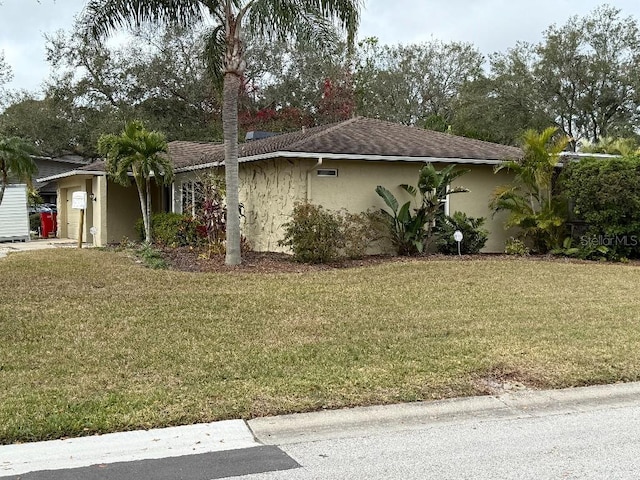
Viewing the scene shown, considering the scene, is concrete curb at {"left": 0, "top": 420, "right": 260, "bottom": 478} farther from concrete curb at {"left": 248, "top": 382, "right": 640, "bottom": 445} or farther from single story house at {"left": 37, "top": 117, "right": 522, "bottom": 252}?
Result: single story house at {"left": 37, "top": 117, "right": 522, "bottom": 252}

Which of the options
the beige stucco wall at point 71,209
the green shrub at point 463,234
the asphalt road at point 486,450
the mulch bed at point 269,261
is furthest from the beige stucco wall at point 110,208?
the asphalt road at point 486,450

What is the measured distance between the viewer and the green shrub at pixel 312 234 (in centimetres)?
1381

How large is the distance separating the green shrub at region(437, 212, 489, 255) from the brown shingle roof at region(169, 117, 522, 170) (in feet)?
5.29

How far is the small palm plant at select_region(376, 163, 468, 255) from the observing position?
1530 cm

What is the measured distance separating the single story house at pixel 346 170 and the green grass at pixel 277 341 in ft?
12.4

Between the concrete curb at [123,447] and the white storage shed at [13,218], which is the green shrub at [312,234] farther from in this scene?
the white storage shed at [13,218]

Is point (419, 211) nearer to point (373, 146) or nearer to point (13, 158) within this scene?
point (373, 146)

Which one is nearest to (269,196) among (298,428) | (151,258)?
(151,258)

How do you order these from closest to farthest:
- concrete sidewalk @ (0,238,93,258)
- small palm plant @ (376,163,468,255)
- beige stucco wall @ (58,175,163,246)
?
small palm plant @ (376,163,468,255)
concrete sidewalk @ (0,238,93,258)
beige stucco wall @ (58,175,163,246)

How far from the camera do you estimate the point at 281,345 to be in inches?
284

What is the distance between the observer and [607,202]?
14992mm

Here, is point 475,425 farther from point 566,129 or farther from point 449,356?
point 566,129

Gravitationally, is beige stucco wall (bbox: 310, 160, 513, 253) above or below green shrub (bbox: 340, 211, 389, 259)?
above

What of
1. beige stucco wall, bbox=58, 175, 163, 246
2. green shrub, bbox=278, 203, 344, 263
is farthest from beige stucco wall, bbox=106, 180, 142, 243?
green shrub, bbox=278, 203, 344, 263
